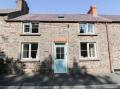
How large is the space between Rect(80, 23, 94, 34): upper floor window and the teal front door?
7.85 ft

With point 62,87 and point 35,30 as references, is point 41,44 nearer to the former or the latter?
point 35,30

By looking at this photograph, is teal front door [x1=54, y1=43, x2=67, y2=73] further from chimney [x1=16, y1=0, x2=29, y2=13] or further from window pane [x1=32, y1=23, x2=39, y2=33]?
chimney [x1=16, y1=0, x2=29, y2=13]

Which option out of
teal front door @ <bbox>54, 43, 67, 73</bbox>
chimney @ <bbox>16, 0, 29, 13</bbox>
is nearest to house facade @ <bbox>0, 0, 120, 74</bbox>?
teal front door @ <bbox>54, 43, 67, 73</bbox>

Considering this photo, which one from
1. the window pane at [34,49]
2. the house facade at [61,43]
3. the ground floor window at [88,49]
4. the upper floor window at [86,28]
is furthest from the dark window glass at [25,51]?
the upper floor window at [86,28]

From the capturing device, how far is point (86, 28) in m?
18.1

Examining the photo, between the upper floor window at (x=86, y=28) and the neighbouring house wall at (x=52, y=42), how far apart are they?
46 centimetres

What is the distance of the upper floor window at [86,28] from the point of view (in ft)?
59.2

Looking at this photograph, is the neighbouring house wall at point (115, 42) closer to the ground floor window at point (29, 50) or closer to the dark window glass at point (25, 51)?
the ground floor window at point (29, 50)

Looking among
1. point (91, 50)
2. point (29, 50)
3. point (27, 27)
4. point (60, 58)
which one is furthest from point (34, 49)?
point (91, 50)

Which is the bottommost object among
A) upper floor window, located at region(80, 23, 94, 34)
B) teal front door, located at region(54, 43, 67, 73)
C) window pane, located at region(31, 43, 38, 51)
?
teal front door, located at region(54, 43, 67, 73)

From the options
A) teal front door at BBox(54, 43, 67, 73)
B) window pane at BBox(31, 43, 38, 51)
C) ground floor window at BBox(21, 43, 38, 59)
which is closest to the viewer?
teal front door at BBox(54, 43, 67, 73)

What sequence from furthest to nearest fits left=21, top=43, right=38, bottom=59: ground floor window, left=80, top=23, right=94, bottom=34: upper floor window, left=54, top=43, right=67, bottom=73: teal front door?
left=80, top=23, right=94, bottom=34: upper floor window
left=21, top=43, right=38, bottom=59: ground floor window
left=54, top=43, right=67, bottom=73: teal front door

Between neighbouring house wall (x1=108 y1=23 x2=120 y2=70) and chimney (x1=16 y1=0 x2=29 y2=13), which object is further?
chimney (x1=16 y1=0 x2=29 y2=13)

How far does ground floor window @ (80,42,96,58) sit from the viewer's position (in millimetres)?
17453
